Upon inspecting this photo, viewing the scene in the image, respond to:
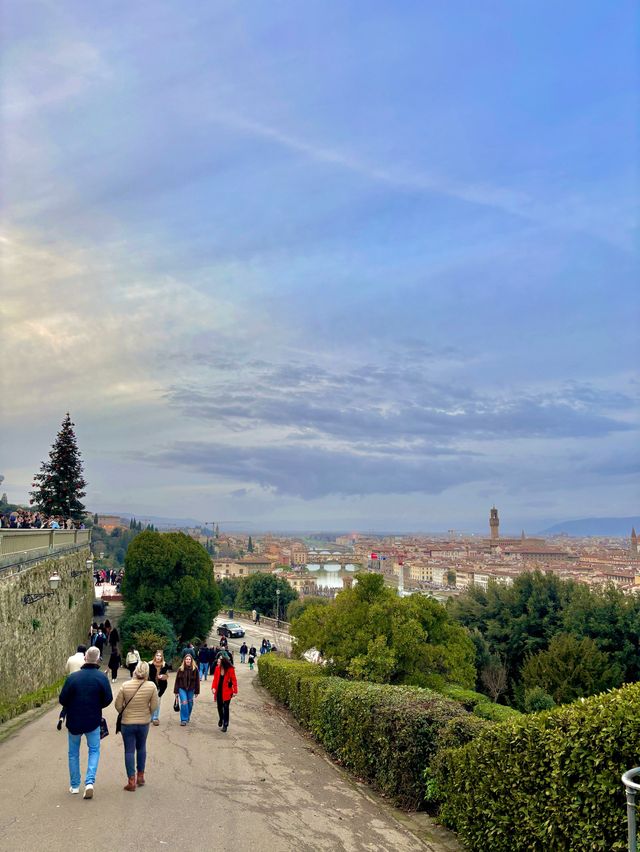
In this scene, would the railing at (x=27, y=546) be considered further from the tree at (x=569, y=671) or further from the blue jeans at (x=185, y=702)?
the tree at (x=569, y=671)

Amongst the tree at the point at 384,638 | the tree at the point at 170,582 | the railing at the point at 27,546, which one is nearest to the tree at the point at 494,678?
the tree at the point at 170,582

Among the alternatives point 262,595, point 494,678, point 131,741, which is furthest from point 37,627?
point 262,595

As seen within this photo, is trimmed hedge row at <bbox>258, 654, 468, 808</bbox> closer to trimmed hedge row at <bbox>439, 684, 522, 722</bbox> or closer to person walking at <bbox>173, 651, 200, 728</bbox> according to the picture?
person walking at <bbox>173, 651, 200, 728</bbox>

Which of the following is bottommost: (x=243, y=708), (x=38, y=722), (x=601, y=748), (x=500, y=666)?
(x=500, y=666)

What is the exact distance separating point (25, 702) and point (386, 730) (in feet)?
24.3

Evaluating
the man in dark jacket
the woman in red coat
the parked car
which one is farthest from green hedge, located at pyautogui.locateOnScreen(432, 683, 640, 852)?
the parked car

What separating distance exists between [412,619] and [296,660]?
13.5 ft

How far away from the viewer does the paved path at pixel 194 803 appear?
5.71m

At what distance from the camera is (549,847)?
5004 millimetres

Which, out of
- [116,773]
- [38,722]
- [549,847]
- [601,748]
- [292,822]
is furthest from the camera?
[38,722]

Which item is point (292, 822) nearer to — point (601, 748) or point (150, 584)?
point (601, 748)

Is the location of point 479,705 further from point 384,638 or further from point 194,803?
point 194,803

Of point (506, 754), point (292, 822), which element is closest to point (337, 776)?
→ point (292, 822)

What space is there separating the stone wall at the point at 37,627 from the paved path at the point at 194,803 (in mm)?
2685
